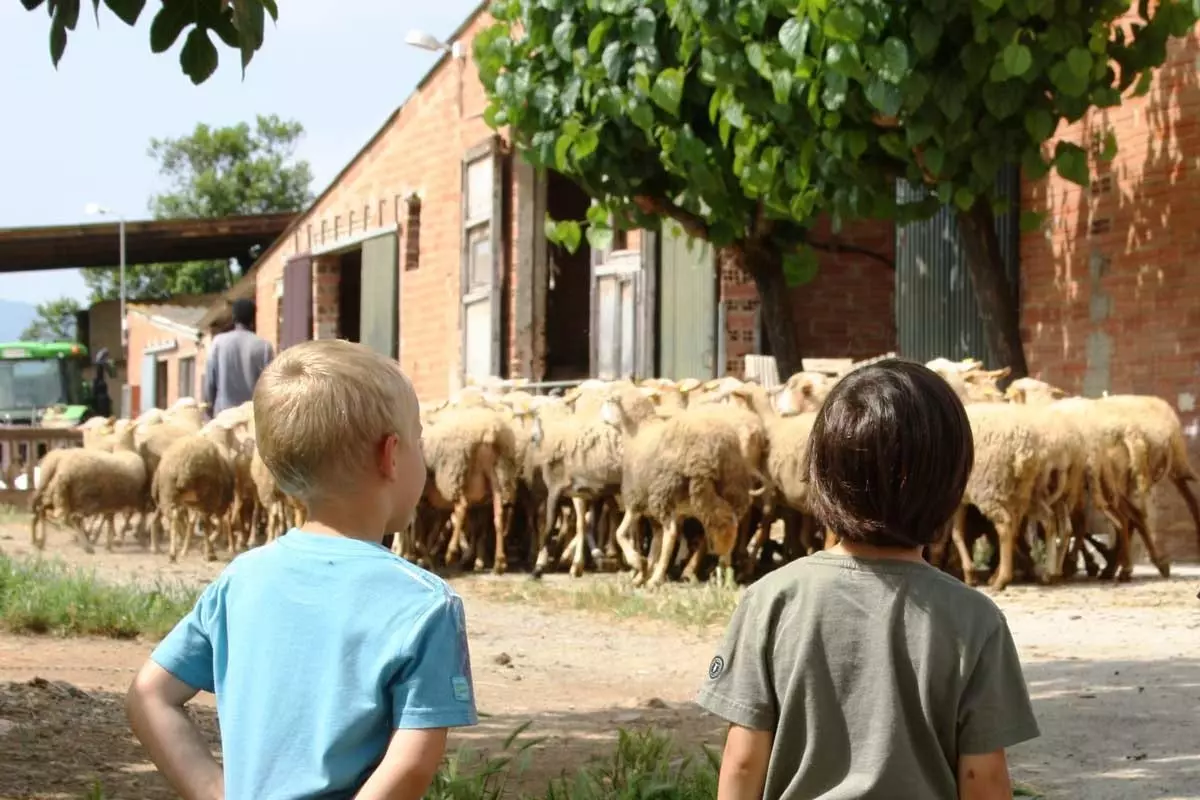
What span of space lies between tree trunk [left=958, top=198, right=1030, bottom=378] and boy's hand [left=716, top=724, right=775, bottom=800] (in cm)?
1030

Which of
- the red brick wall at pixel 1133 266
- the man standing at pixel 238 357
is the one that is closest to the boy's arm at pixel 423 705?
the red brick wall at pixel 1133 266

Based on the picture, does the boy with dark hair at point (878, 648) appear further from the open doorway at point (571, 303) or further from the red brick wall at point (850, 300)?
the open doorway at point (571, 303)

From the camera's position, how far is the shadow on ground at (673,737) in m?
4.93

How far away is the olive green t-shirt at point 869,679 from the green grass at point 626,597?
6.48 meters

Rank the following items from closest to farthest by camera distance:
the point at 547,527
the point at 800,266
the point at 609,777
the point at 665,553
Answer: the point at 609,777 → the point at 665,553 → the point at 547,527 → the point at 800,266

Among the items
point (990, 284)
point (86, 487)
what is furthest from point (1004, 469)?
point (86, 487)

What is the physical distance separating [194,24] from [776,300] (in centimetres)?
1059

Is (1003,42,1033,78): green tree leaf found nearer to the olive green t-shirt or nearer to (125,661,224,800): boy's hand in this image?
the olive green t-shirt

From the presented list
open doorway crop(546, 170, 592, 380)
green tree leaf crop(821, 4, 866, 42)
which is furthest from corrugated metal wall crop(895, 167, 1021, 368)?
open doorway crop(546, 170, 592, 380)

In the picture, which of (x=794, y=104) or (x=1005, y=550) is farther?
(x=794, y=104)

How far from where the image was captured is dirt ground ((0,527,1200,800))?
16.8 feet

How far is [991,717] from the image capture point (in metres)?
2.34

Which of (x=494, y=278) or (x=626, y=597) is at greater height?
(x=494, y=278)

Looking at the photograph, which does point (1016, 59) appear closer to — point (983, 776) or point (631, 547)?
point (631, 547)
